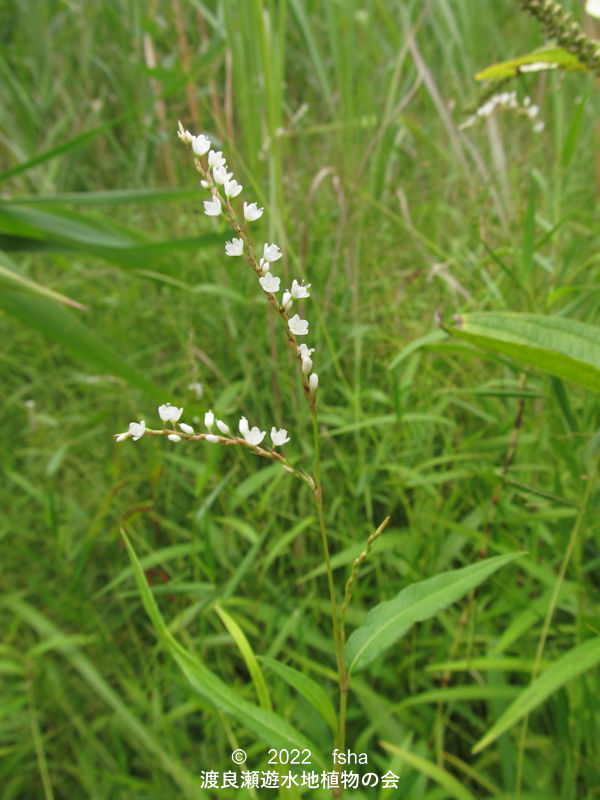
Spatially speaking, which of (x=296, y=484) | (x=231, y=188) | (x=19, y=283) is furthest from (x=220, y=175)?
(x=296, y=484)

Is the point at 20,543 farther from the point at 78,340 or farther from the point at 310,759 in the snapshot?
the point at 310,759

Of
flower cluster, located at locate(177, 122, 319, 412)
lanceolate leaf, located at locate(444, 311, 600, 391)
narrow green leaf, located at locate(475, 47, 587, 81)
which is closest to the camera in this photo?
flower cluster, located at locate(177, 122, 319, 412)

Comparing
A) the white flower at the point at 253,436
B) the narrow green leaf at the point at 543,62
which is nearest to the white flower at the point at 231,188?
the white flower at the point at 253,436

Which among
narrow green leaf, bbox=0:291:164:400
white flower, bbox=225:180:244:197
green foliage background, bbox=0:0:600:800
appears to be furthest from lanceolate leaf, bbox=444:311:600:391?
narrow green leaf, bbox=0:291:164:400

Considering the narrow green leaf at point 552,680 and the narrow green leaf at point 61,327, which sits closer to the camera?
the narrow green leaf at point 552,680

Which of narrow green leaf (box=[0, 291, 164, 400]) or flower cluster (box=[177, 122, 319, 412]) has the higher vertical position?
narrow green leaf (box=[0, 291, 164, 400])

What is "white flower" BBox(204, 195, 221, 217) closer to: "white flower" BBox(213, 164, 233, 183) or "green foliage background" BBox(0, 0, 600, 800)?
"white flower" BBox(213, 164, 233, 183)

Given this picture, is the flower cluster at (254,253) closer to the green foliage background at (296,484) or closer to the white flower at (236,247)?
the white flower at (236,247)
